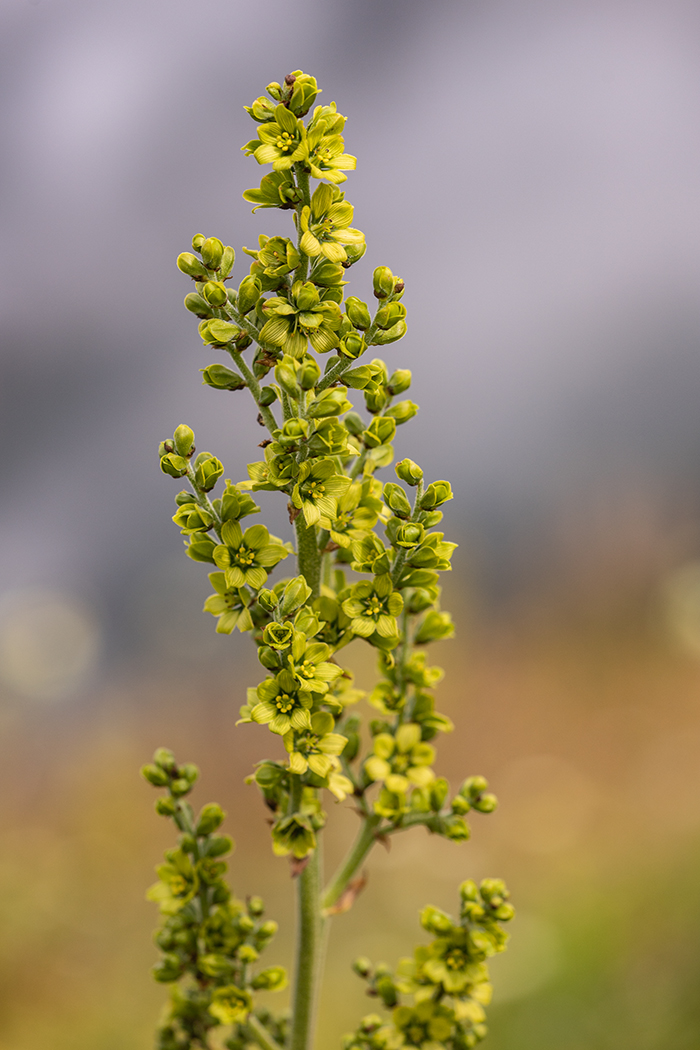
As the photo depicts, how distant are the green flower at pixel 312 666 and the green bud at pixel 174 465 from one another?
0.22 m

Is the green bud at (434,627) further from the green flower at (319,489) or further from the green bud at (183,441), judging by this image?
the green bud at (183,441)

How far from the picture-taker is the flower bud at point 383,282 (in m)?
0.87

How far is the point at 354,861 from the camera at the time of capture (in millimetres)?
1066

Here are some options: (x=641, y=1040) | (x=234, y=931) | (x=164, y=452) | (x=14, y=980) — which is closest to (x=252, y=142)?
(x=164, y=452)

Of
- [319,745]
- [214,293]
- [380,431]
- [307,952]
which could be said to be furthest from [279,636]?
[307,952]

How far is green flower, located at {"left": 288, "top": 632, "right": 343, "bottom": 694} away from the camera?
2.68 feet

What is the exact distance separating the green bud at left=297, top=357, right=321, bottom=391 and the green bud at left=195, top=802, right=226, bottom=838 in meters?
0.59

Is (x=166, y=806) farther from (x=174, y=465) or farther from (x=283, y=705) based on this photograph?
(x=174, y=465)

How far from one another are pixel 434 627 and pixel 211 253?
56 cm

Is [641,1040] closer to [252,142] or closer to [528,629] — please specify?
[528,629]

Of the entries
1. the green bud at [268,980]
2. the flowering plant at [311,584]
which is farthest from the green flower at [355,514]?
the green bud at [268,980]

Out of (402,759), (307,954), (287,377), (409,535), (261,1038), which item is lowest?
(261,1038)

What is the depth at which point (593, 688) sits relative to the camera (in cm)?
297

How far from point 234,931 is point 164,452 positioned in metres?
0.64
